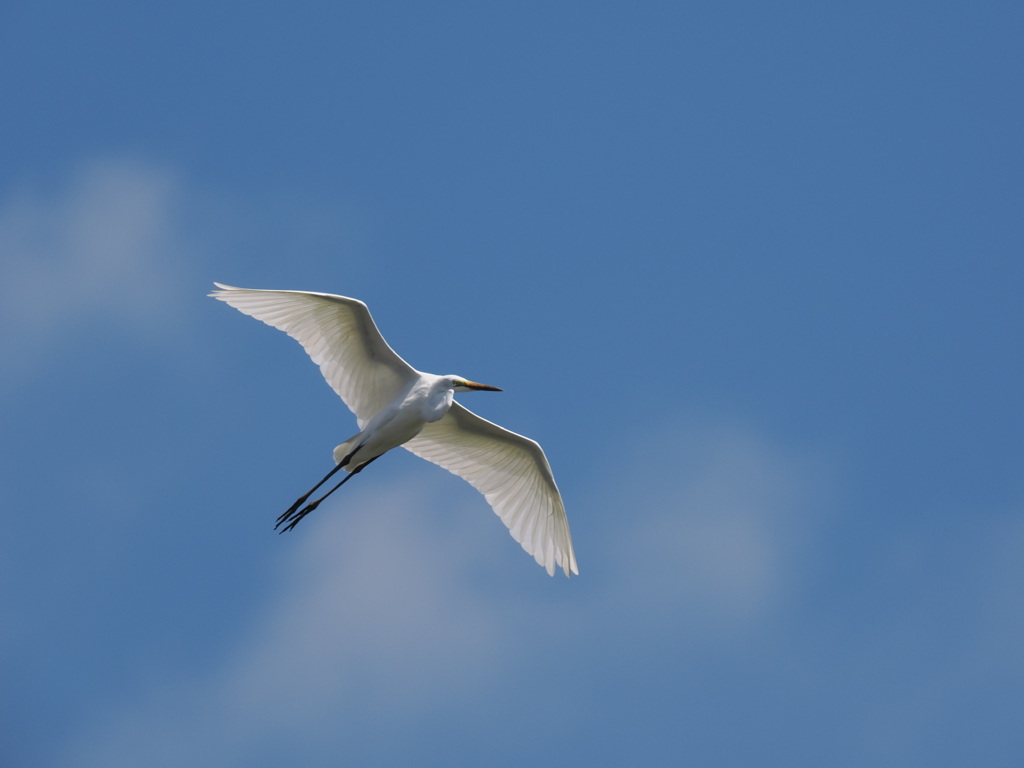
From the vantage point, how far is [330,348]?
15.2 meters

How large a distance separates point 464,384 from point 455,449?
106cm

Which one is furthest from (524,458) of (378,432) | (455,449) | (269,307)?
(269,307)

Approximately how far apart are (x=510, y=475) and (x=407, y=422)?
1.88m

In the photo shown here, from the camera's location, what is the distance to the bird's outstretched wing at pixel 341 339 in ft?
48.1

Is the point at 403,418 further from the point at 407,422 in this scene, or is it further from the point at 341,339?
the point at 341,339

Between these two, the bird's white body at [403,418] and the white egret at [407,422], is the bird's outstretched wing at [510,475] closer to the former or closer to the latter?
the white egret at [407,422]

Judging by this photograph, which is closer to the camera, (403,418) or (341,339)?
(403,418)

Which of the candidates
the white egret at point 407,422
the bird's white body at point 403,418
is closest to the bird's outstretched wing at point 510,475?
the white egret at point 407,422

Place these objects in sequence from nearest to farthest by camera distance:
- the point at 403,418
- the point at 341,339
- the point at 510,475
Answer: the point at 403,418
the point at 341,339
the point at 510,475

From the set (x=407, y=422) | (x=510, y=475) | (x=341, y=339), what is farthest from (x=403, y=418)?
(x=510, y=475)

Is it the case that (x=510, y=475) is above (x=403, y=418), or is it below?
below

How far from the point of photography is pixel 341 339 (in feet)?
49.9

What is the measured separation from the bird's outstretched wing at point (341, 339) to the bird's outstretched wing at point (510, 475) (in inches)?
35.6

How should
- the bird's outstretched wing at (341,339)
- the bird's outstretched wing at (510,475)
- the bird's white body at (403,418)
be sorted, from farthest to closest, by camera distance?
the bird's outstretched wing at (510,475)
the bird's white body at (403,418)
the bird's outstretched wing at (341,339)
